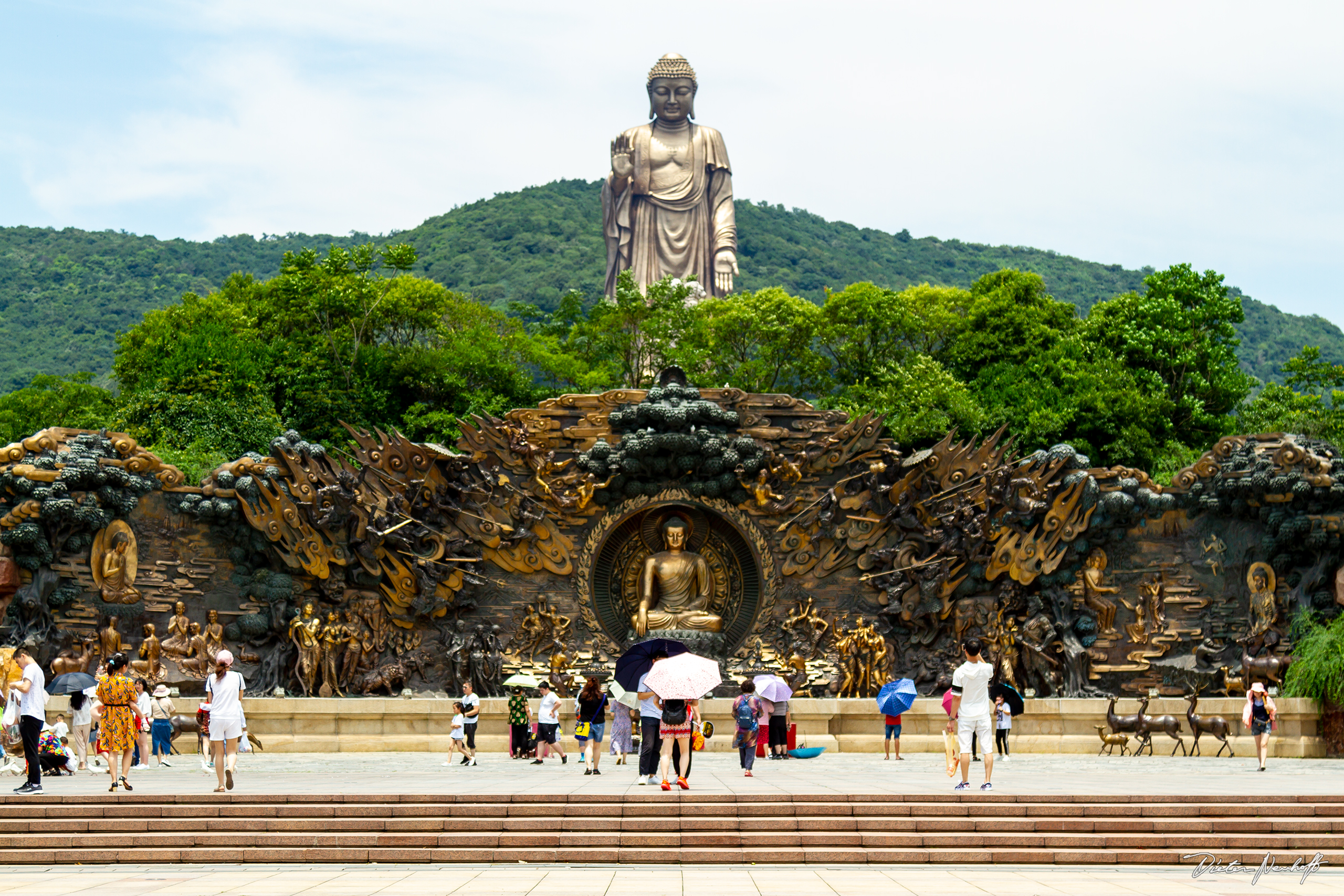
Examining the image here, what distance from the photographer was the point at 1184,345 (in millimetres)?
40594

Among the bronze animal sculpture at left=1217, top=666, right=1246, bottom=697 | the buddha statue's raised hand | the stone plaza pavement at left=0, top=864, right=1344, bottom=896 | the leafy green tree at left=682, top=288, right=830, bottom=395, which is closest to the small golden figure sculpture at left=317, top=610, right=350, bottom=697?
the stone plaza pavement at left=0, top=864, right=1344, bottom=896

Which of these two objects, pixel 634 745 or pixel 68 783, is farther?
pixel 634 745

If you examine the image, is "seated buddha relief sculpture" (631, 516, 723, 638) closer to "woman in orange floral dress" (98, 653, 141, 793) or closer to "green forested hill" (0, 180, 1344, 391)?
"woman in orange floral dress" (98, 653, 141, 793)

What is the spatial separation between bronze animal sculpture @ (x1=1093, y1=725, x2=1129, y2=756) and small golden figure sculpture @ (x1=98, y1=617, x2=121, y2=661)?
19108 millimetres

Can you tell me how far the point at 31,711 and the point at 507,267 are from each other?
66.9 metres

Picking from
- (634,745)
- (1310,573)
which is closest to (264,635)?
(634,745)

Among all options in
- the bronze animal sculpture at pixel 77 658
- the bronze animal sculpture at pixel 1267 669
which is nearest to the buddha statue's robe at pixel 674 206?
the bronze animal sculpture at pixel 77 658

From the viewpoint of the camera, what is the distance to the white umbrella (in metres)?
15.8

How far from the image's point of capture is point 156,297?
82125 millimetres

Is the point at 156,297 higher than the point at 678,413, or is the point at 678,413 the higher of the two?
the point at 156,297

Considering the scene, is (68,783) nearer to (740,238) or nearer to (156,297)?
(156,297)

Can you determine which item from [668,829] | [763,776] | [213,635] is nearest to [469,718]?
[763,776]

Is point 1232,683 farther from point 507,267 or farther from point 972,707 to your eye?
point 507,267

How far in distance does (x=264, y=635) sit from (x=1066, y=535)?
16955 mm
